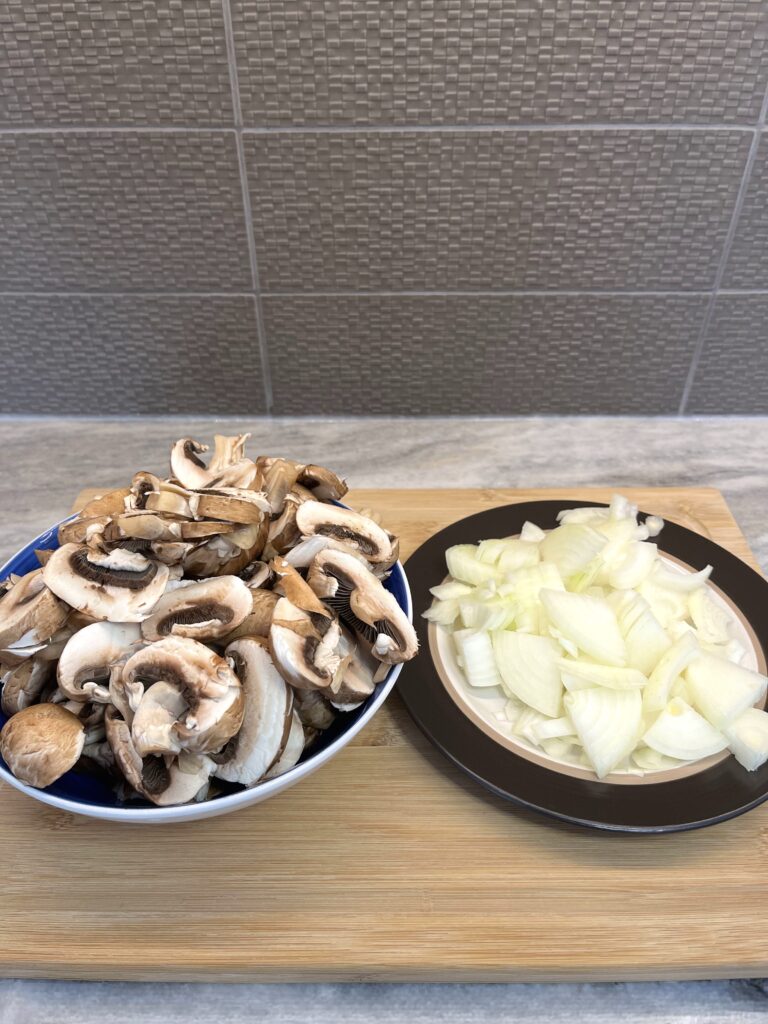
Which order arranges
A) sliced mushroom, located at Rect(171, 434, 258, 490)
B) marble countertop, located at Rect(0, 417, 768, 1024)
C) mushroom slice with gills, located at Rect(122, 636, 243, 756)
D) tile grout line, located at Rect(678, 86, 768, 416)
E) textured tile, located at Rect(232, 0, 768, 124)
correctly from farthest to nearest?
marble countertop, located at Rect(0, 417, 768, 1024)
tile grout line, located at Rect(678, 86, 768, 416)
textured tile, located at Rect(232, 0, 768, 124)
sliced mushroom, located at Rect(171, 434, 258, 490)
mushroom slice with gills, located at Rect(122, 636, 243, 756)

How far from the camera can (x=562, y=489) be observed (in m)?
1.13

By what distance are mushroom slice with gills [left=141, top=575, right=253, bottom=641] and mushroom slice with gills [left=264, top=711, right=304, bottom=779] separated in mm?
93

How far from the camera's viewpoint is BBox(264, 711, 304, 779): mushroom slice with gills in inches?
24.7

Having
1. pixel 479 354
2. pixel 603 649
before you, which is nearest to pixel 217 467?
pixel 603 649

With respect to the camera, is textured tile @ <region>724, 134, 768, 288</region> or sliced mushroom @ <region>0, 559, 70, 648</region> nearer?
sliced mushroom @ <region>0, 559, 70, 648</region>

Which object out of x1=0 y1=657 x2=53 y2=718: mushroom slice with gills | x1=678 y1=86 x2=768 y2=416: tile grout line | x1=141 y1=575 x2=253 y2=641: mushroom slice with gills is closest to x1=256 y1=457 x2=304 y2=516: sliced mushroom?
x1=141 y1=575 x2=253 y2=641: mushroom slice with gills

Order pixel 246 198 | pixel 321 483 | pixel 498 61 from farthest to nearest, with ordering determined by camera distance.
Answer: pixel 246 198, pixel 498 61, pixel 321 483

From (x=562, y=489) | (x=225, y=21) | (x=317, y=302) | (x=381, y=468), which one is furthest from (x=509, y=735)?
(x=225, y=21)

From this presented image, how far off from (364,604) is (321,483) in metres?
0.17

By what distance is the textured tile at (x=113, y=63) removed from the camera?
102cm

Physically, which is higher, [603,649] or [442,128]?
[442,128]

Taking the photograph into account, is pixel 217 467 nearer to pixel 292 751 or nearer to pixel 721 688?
pixel 292 751

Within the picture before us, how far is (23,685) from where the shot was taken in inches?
25.8

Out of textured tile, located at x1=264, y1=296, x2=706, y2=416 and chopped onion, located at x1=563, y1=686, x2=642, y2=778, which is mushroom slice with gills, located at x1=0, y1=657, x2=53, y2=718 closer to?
chopped onion, located at x1=563, y1=686, x2=642, y2=778
